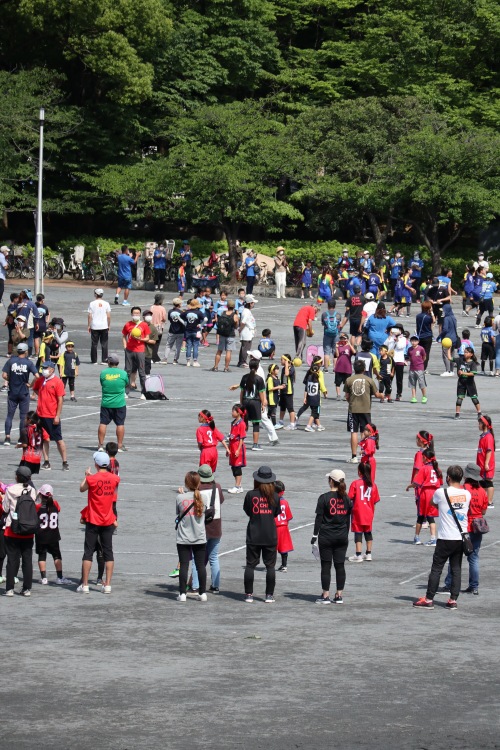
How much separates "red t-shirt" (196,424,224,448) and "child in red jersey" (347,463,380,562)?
298cm

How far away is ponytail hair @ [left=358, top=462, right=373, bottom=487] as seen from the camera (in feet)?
54.5

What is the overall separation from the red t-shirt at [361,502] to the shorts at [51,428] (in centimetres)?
659

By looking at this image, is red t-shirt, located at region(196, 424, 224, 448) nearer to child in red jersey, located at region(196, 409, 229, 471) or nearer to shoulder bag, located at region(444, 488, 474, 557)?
child in red jersey, located at region(196, 409, 229, 471)

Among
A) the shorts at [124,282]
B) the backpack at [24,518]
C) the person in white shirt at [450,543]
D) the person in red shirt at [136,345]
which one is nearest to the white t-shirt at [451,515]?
the person in white shirt at [450,543]

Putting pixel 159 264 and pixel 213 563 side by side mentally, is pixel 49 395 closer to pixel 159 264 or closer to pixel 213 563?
pixel 213 563

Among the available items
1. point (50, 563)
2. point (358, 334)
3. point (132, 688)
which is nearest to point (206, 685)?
point (132, 688)

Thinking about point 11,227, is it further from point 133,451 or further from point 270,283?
point 133,451

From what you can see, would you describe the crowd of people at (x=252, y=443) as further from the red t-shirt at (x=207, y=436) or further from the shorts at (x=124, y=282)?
the shorts at (x=124, y=282)

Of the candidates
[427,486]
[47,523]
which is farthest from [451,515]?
[47,523]

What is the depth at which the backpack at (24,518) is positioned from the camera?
49.7ft

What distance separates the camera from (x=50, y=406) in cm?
2194

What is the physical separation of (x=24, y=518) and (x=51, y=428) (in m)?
6.99

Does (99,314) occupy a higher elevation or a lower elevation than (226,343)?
higher

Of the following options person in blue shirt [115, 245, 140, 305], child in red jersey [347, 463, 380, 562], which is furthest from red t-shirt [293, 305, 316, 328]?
child in red jersey [347, 463, 380, 562]
